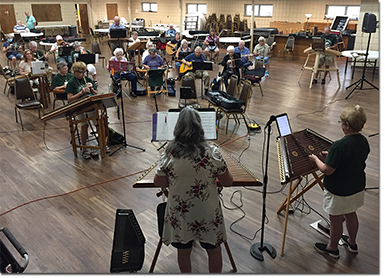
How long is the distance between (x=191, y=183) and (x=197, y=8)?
808 inches

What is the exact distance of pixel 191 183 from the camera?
229cm

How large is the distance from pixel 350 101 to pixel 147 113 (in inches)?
189

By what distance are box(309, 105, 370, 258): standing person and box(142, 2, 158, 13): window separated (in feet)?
72.0

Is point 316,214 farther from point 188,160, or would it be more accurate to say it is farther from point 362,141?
point 188,160

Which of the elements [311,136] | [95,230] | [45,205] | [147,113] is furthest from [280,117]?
[147,113]

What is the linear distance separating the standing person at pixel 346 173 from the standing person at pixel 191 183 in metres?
0.95

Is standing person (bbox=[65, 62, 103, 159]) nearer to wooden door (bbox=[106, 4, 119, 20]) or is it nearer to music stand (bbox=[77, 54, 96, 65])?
music stand (bbox=[77, 54, 96, 65])

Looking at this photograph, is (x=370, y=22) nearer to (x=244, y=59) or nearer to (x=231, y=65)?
(x=244, y=59)

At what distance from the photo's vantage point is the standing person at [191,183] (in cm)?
223

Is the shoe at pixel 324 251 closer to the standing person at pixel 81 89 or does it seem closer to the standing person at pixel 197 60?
the standing person at pixel 81 89

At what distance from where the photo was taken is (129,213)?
2844 mm

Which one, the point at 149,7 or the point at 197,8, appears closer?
the point at 197,8

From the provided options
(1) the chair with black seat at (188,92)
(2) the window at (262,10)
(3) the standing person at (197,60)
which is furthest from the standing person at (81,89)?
(2) the window at (262,10)

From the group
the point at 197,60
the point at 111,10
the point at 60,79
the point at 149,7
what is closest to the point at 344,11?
the point at 197,60
